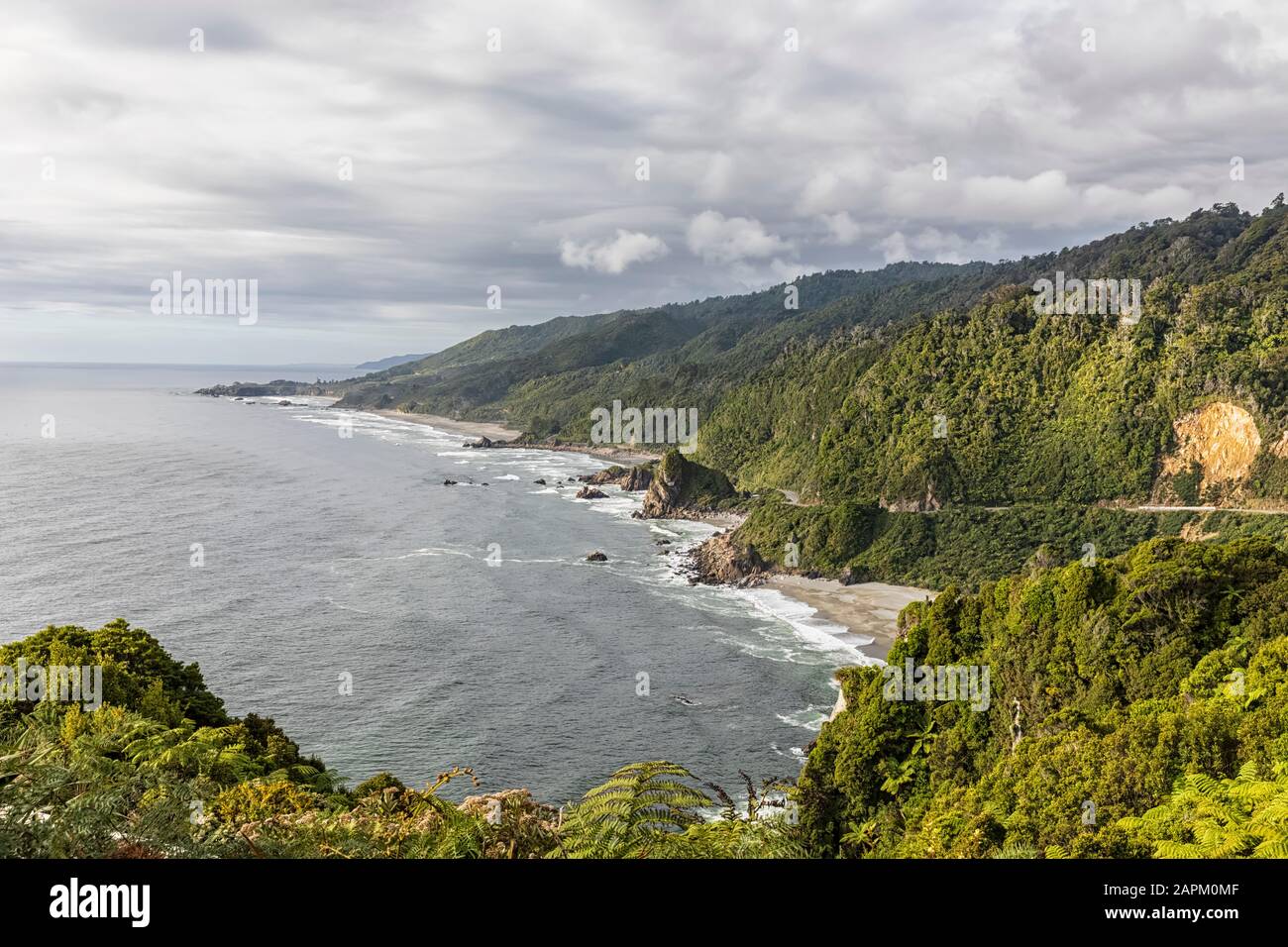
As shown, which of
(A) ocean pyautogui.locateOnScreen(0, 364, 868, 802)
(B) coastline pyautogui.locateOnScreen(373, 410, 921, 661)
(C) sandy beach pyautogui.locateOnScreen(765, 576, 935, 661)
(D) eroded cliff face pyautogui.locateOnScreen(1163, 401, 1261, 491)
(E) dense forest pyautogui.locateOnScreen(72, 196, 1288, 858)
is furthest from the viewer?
(D) eroded cliff face pyautogui.locateOnScreen(1163, 401, 1261, 491)

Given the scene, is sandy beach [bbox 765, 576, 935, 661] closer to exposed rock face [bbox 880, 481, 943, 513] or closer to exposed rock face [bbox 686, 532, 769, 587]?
exposed rock face [bbox 686, 532, 769, 587]

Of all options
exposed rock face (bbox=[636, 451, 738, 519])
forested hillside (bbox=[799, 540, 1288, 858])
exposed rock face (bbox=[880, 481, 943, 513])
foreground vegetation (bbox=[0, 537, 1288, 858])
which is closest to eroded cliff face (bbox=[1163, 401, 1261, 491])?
exposed rock face (bbox=[880, 481, 943, 513])

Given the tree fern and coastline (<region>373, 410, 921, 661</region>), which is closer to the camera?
the tree fern

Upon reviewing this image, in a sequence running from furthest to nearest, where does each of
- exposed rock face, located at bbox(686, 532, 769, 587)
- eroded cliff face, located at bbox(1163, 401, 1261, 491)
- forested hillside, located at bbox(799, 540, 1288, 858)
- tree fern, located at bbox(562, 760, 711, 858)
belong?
exposed rock face, located at bbox(686, 532, 769, 587)
eroded cliff face, located at bbox(1163, 401, 1261, 491)
forested hillside, located at bbox(799, 540, 1288, 858)
tree fern, located at bbox(562, 760, 711, 858)

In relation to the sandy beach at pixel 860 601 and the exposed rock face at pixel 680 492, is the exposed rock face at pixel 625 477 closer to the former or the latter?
the exposed rock face at pixel 680 492

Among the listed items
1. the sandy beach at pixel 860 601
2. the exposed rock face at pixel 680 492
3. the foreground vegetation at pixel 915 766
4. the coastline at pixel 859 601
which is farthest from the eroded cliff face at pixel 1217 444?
the foreground vegetation at pixel 915 766

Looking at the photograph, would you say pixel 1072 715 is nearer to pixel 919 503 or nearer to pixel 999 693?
pixel 999 693

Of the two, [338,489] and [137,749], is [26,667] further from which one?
[338,489]
